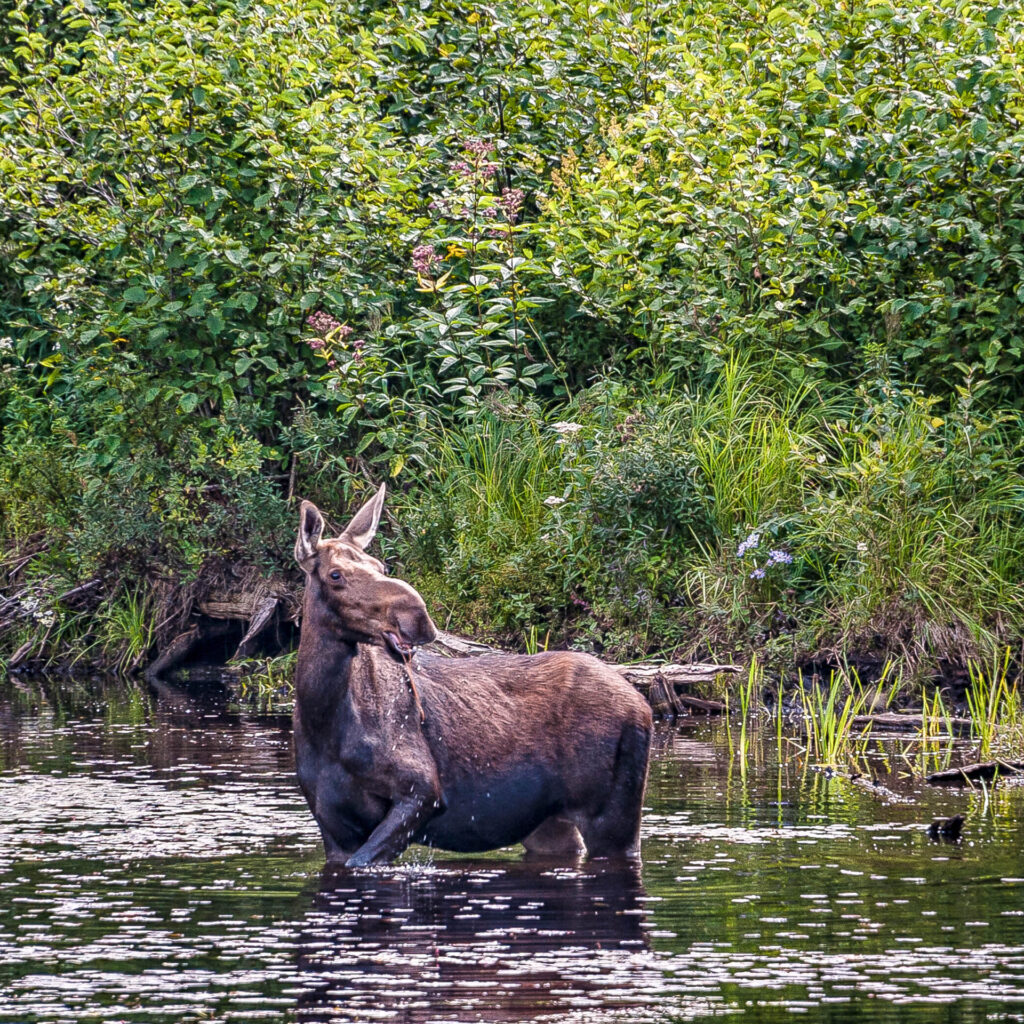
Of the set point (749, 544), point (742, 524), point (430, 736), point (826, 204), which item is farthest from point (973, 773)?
point (826, 204)

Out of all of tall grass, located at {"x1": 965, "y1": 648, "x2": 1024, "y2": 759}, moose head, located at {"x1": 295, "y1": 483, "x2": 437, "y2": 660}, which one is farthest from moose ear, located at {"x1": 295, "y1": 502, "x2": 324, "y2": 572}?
tall grass, located at {"x1": 965, "y1": 648, "x2": 1024, "y2": 759}

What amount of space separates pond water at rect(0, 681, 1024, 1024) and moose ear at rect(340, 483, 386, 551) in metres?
1.47

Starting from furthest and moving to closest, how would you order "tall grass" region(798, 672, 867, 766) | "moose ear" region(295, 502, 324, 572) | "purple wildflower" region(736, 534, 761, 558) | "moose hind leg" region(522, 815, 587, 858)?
1. "purple wildflower" region(736, 534, 761, 558)
2. "tall grass" region(798, 672, 867, 766)
3. "moose hind leg" region(522, 815, 587, 858)
4. "moose ear" region(295, 502, 324, 572)

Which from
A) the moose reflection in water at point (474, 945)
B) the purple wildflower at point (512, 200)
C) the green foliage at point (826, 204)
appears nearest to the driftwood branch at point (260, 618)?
the green foliage at point (826, 204)

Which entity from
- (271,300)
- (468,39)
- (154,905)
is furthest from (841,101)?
(154,905)

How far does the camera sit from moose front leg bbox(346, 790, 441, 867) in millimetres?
7930

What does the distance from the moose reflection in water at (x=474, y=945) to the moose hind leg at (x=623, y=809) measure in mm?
168

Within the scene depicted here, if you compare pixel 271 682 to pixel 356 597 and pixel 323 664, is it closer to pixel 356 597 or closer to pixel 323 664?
pixel 323 664

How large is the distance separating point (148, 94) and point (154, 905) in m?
10.1

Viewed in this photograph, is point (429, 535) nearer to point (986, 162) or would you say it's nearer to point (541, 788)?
point (986, 162)

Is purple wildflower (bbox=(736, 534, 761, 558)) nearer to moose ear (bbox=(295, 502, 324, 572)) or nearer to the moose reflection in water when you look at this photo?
the moose reflection in water

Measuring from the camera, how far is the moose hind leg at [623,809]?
27.3ft

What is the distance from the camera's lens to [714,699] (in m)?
13.2

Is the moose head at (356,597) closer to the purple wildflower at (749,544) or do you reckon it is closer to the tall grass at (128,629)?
the purple wildflower at (749,544)
